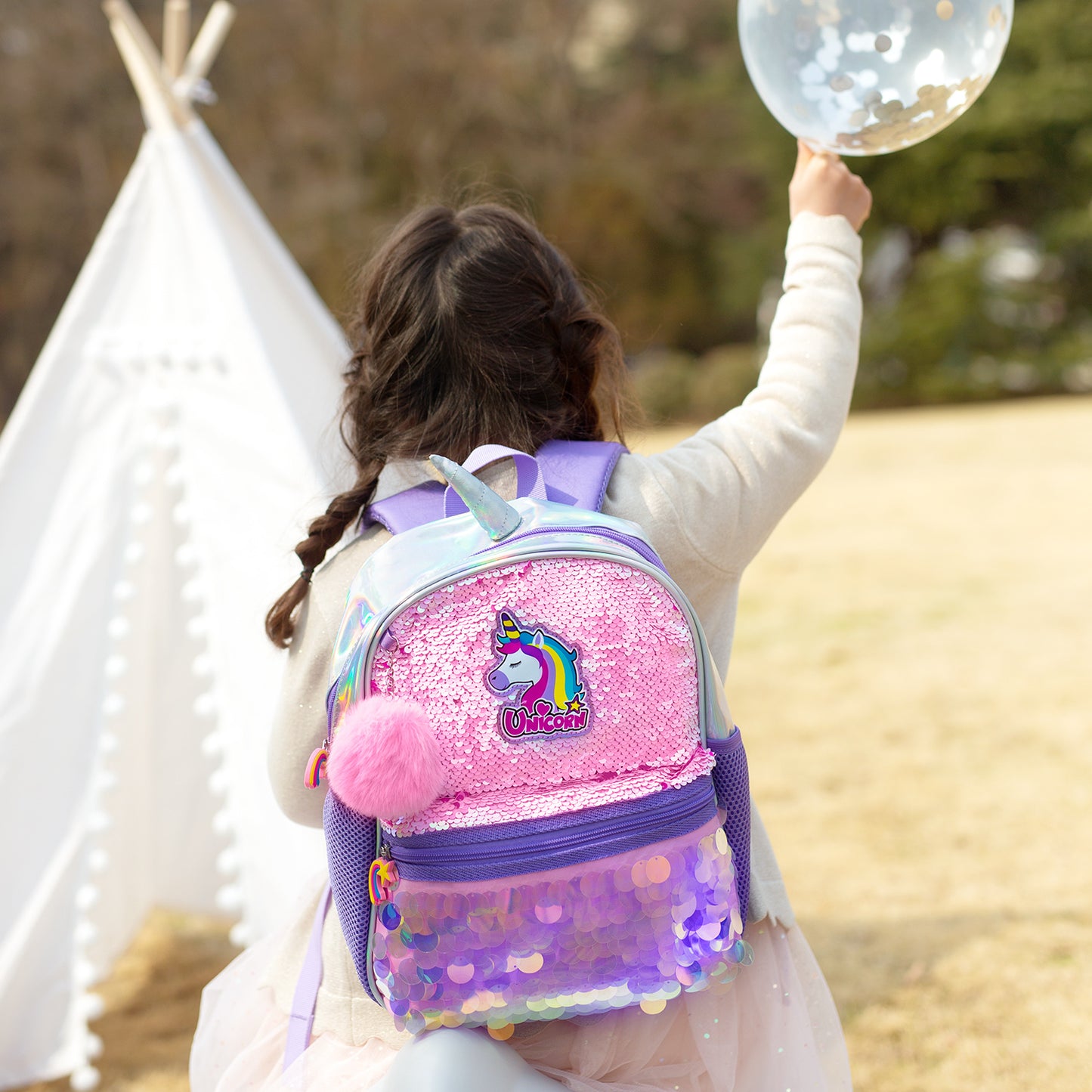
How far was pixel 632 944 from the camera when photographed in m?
→ 1.12

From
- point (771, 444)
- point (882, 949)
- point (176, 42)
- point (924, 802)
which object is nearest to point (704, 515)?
point (771, 444)

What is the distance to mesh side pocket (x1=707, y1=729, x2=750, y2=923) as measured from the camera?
122cm

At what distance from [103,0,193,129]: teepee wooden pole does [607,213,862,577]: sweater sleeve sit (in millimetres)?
2047

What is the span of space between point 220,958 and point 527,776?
100 inches

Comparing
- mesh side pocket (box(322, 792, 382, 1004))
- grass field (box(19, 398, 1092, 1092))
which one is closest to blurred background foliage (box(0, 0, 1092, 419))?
grass field (box(19, 398, 1092, 1092))

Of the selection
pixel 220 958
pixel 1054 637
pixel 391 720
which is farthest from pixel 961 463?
pixel 391 720

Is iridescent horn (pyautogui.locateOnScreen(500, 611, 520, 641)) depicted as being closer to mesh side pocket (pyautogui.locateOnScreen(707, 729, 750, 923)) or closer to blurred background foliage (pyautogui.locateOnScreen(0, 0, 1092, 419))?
mesh side pocket (pyautogui.locateOnScreen(707, 729, 750, 923))

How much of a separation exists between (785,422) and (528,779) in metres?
0.55

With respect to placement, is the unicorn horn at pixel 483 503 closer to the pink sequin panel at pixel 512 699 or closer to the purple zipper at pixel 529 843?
the pink sequin panel at pixel 512 699

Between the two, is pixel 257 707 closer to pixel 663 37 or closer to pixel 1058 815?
pixel 1058 815

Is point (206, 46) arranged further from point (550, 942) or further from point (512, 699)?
point (550, 942)

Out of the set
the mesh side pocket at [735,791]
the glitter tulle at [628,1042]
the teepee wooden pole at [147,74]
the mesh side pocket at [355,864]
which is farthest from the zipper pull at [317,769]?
the teepee wooden pole at [147,74]

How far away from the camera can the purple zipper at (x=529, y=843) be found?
1.09 m

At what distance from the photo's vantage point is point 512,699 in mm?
1104
